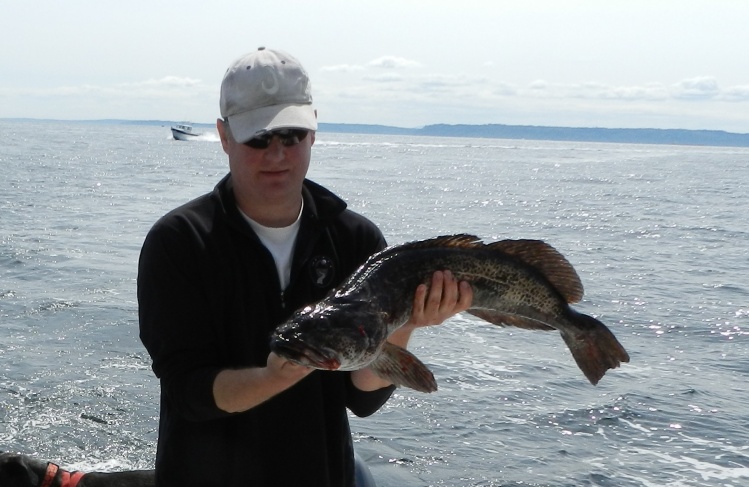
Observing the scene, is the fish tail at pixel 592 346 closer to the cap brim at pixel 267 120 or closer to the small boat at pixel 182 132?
the cap brim at pixel 267 120

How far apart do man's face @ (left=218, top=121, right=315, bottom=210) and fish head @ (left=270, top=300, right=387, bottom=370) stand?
50 centimetres

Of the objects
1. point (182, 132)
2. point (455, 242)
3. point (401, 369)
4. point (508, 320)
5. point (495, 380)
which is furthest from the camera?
point (182, 132)

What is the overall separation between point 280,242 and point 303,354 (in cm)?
66

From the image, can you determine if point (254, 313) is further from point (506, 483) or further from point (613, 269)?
point (613, 269)

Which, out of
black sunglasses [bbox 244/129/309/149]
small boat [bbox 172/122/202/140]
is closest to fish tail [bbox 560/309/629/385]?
black sunglasses [bbox 244/129/309/149]

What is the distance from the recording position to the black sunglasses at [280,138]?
3111 mm

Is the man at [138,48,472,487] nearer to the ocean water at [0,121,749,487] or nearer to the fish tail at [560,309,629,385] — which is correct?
the fish tail at [560,309,629,385]

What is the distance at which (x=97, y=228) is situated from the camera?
2236 cm

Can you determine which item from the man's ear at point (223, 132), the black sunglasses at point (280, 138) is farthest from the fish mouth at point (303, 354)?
the man's ear at point (223, 132)

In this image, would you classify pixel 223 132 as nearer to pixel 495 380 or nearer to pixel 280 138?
pixel 280 138

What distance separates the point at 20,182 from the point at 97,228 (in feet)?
57.2

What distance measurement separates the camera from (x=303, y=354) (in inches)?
107

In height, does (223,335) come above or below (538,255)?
below

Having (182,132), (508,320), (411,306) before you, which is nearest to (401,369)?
(411,306)
